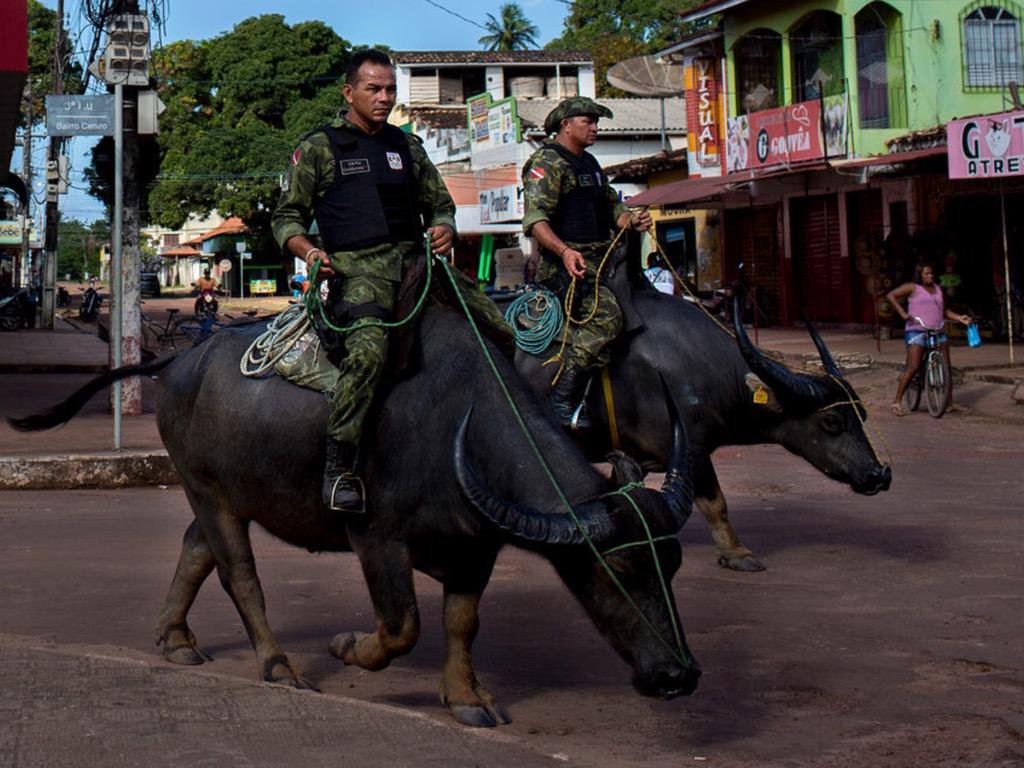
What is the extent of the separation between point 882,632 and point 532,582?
2056mm

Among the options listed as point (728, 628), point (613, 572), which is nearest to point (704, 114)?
point (728, 628)

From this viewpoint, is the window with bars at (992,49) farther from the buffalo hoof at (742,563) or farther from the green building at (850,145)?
the buffalo hoof at (742,563)

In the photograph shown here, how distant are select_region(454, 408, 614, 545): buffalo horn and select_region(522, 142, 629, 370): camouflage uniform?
129 inches

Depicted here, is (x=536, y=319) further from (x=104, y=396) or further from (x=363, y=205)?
(x=104, y=396)

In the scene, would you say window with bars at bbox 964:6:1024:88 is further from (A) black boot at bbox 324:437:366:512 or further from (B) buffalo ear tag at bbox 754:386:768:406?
(A) black boot at bbox 324:437:366:512

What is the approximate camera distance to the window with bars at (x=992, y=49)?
89.5ft

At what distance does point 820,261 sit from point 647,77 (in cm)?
859

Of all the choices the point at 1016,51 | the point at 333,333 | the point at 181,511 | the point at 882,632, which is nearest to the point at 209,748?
the point at 333,333

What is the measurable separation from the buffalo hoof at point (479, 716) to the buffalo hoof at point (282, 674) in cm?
73

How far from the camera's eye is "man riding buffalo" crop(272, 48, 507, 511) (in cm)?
568

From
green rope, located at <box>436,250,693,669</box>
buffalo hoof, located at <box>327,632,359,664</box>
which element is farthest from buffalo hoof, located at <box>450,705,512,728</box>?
green rope, located at <box>436,250,693,669</box>

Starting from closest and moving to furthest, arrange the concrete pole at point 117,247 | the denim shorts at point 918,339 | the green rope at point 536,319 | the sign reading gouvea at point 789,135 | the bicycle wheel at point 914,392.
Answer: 1. the green rope at point 536,319
2. the concrete pole at point 117,247
3. the denim shorts at point 918,339
4. the bicycle wheel at point 914,392
5. the sign reading gouvea at point 789,135

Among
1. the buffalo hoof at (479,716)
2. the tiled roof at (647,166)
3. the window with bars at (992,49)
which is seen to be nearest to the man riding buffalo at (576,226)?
the buffalo hoof at (479,716)

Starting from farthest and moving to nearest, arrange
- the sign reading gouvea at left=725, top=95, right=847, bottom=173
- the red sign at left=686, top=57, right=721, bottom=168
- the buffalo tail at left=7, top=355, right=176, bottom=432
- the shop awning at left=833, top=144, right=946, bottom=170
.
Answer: the red sign at left=686, top=57, right=721, bottom=168
the sign reading gouvea at left=725, top=95, right=847, bottom=173
the shop awning at left=833, top=144, right=946, bottom=170
the buffalo tail at left=7, top=355, right=176, bottom=432
